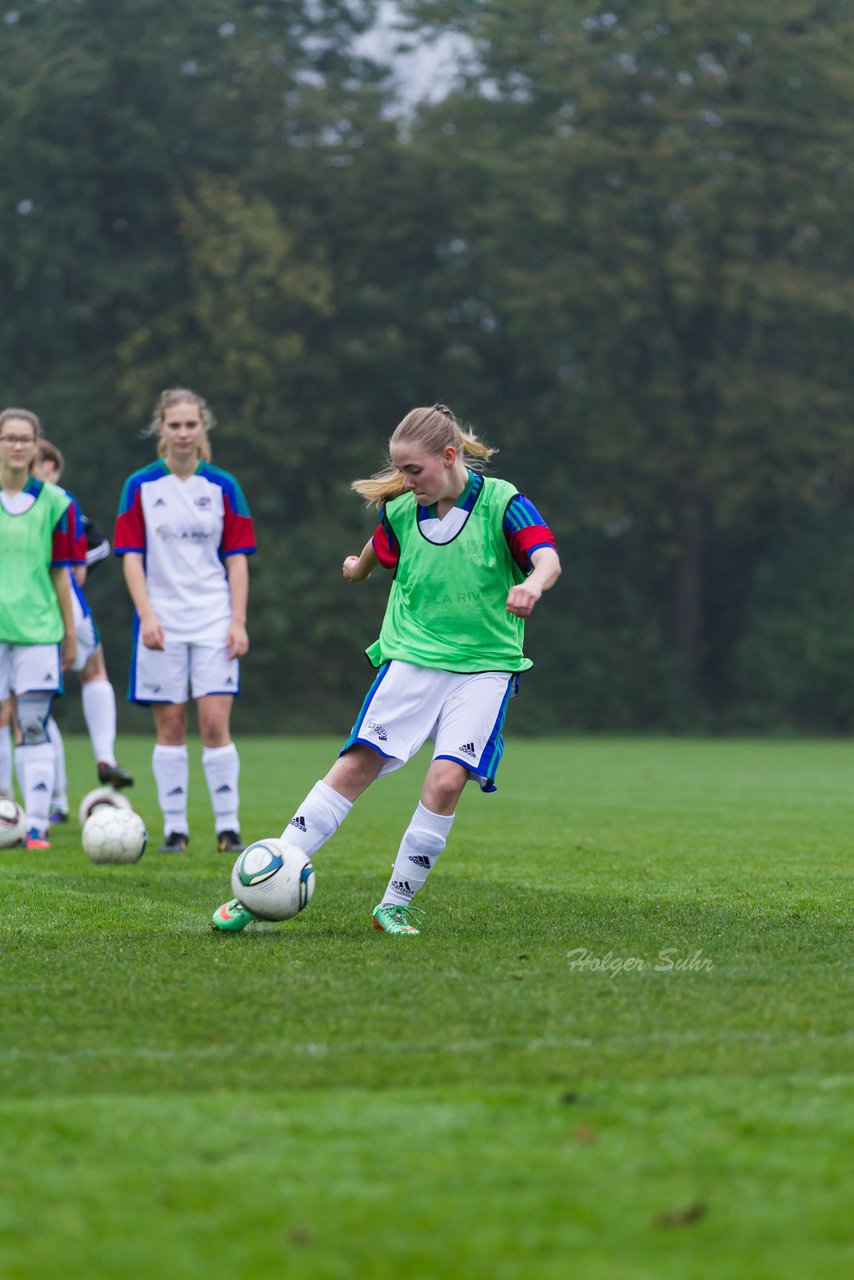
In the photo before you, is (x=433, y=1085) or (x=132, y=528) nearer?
(x=433, y=1085)

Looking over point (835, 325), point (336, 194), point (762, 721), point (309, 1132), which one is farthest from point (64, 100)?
point (309, 1132)

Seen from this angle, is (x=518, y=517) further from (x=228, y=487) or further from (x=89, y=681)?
(x=89, y=681)

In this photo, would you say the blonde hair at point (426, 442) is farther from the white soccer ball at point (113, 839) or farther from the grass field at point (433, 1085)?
the white soccer ball at point (113, 839)

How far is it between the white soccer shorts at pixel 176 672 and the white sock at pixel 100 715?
5.67 ft

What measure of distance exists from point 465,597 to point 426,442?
559 mm

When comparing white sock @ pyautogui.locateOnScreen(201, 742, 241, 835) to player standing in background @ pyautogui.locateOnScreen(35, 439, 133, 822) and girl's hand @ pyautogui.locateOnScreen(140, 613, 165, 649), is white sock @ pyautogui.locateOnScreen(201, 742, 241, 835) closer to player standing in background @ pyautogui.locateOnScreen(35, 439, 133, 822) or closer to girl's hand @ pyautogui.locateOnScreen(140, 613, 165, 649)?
girl's hand @ pyautogui.locateOnScreen(140, 613, 165, 649)

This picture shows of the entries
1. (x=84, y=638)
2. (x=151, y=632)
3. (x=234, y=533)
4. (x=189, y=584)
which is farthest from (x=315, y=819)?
(x=84, y=638)

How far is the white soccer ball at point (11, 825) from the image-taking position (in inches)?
341

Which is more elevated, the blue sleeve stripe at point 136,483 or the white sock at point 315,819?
the blue sleeve stripe at point 136,483

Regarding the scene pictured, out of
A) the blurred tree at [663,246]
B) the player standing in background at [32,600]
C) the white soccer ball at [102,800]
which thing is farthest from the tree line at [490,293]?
the player standing in background at [32,600]

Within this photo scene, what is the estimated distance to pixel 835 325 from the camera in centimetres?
3297

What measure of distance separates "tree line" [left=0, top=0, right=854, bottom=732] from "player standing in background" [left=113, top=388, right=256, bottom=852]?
22.5 meters

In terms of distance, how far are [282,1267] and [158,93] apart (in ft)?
107

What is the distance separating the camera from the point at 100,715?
10.6 m
